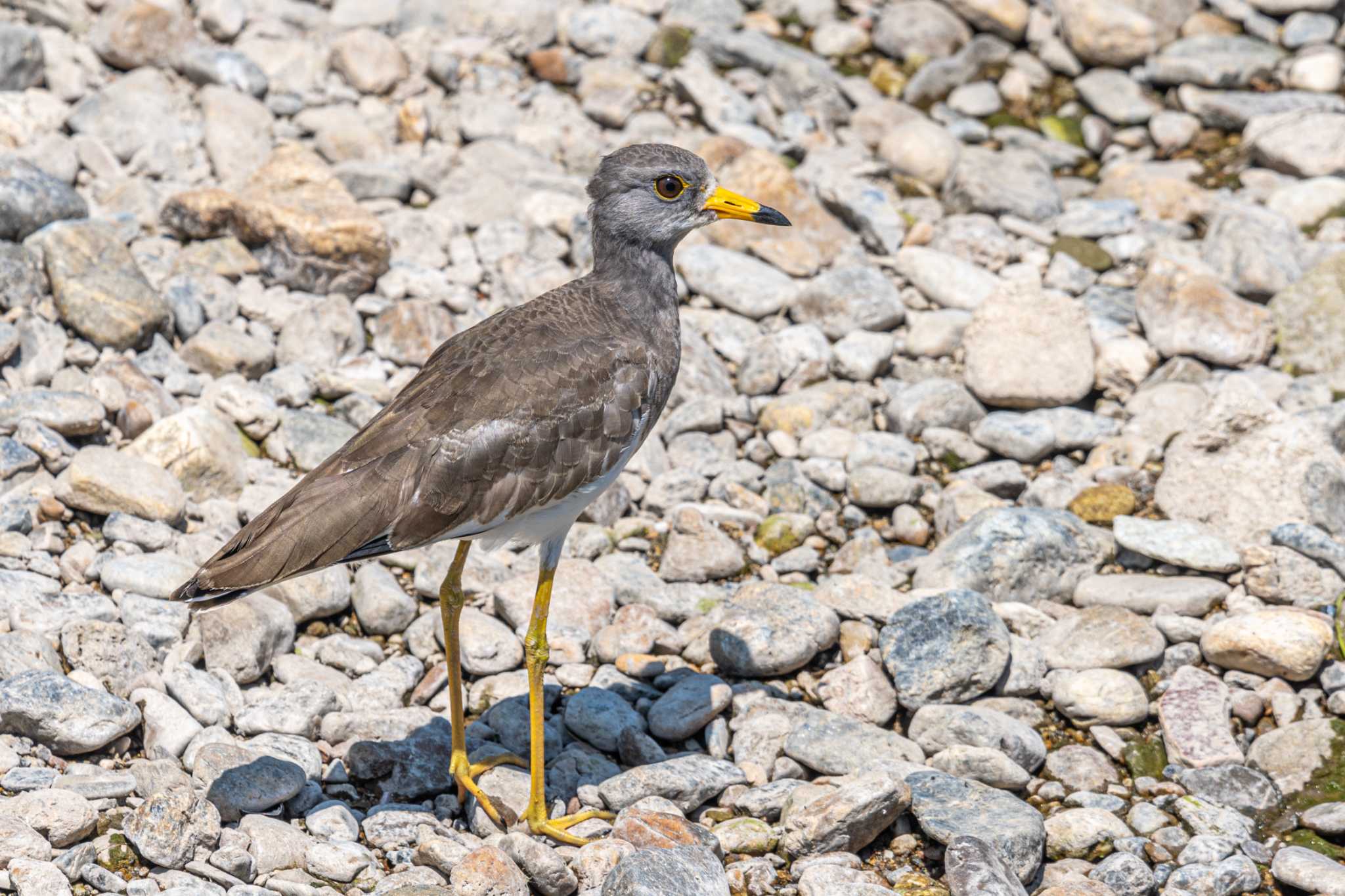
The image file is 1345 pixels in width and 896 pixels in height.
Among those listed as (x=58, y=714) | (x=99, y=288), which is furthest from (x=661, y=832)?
(x=99, y=288)

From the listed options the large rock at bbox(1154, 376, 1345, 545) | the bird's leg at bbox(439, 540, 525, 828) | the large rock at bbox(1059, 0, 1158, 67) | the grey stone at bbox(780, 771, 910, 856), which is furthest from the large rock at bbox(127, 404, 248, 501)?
the large rock at bbox(1059, 0, 1158, 67)

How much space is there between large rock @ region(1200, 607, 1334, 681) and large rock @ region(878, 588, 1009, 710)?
1342 millimetres

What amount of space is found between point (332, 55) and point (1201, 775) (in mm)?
10076

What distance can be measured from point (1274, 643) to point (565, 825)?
429 cm

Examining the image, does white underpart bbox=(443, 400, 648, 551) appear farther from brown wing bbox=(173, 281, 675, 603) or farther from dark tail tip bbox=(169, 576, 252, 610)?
dark tail tip bbox=(169, 576, 252, 610)

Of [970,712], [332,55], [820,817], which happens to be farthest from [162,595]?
[332,55]

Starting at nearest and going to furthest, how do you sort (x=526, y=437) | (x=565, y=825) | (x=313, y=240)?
(x=526, y=437) < (x=565, y=825) < (x=313, y=240)

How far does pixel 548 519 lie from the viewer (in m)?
7.58

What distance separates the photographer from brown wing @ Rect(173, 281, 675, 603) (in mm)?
6871

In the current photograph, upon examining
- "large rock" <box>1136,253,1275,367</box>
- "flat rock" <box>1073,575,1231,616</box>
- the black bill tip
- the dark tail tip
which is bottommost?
"flat rock" <box>1073,575,1231,616</box>

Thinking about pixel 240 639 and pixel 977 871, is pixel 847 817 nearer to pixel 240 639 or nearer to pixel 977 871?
pixel 977 871

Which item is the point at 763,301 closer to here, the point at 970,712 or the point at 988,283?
the point at 988,283

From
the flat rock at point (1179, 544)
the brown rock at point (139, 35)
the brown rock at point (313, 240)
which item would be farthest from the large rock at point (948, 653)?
the brown rock at point (139, 35)

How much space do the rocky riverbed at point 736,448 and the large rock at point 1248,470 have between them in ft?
0.11
